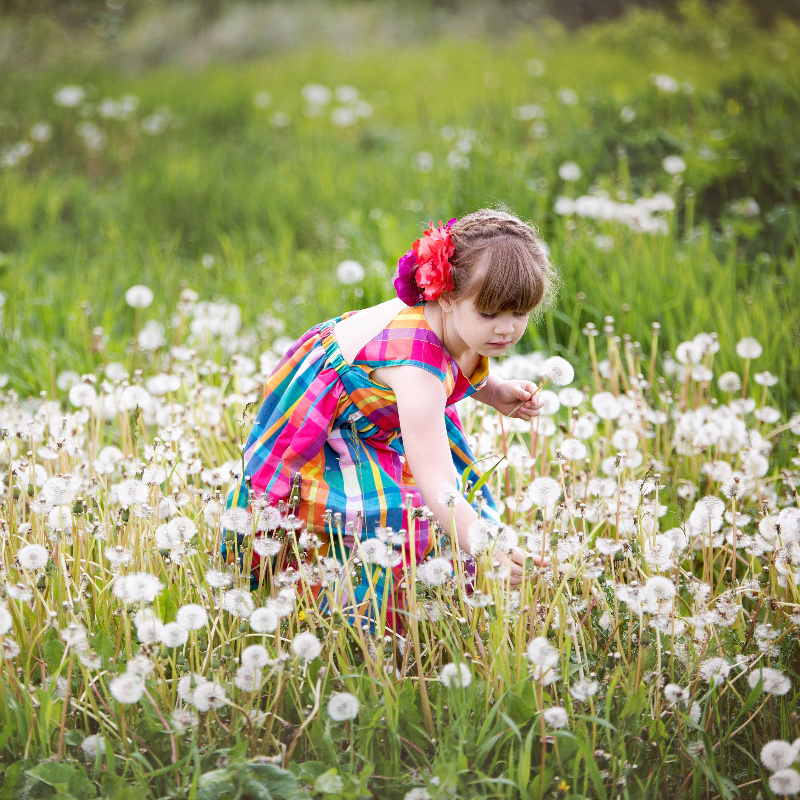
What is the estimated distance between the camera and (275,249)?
521 cm

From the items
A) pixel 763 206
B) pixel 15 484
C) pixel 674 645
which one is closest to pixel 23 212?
pixel 15 484

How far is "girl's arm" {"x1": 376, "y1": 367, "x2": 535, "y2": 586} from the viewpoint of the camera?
193cm

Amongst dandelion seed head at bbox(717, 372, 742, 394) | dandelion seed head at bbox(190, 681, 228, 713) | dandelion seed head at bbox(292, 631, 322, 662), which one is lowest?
dandelion seed head at bbox(717, 372, 742, 394)

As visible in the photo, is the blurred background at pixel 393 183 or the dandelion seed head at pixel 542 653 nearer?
the dandelion seed head at pixel 542 653

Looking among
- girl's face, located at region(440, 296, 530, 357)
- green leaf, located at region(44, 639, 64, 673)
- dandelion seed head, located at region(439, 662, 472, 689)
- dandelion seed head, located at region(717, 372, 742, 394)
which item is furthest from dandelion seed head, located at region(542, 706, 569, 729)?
dandelion seed head, located at region(717, 372, 742, 394)

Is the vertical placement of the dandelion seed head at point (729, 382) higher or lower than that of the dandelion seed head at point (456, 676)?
lower

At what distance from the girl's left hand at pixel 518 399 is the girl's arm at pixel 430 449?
43 centimetres

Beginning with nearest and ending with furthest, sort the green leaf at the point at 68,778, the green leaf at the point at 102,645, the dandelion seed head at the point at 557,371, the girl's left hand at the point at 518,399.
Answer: the green leaf at the point at 68,778
the green leaf at the point at 102,645
the dandelion seed head at the point at 557,371
the girl's left hand at the point at 518,399

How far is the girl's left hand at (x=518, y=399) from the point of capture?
7.78 feet

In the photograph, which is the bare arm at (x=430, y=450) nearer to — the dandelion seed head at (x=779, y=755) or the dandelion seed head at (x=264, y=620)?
the dandelion seed head at (x=264, y=620)

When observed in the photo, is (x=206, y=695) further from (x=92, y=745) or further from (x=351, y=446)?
(x=351, y=446)

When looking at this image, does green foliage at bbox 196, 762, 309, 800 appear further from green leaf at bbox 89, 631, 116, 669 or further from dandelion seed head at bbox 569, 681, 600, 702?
dandelion seed head at bbox 569, 681, 600, 702

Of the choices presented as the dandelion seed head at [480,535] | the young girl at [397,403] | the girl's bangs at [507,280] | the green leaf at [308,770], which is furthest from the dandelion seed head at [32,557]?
the girl's bangs at [507,280]

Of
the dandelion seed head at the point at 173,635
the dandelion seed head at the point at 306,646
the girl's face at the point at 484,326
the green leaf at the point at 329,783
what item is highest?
the girl's face at the point at 484,326
